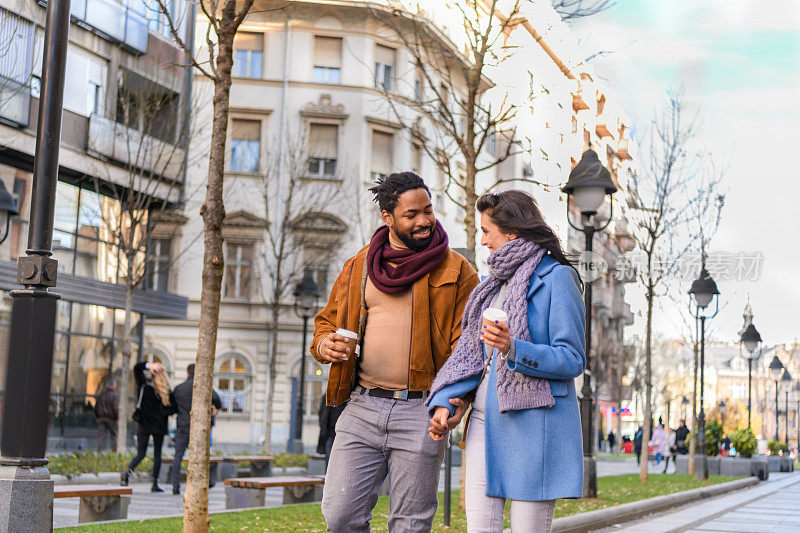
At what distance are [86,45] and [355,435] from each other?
24.7 m

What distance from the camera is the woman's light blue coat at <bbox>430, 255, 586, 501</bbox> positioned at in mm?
4203

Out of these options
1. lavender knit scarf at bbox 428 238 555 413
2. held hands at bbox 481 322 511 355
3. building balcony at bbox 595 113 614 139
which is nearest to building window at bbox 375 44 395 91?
lavender knit scarf at bbox 428 238 555 413

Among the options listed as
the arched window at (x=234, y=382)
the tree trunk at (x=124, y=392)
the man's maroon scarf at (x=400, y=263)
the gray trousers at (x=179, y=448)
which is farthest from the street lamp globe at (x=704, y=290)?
the man's maroon scarf at (x=400, y=263)

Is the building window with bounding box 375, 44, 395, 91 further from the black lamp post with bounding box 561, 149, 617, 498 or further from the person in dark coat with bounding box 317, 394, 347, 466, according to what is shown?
the black lamp post with bounding box 561, 149, 617, 498

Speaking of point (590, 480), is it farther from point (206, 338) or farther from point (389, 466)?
point (389, 466)

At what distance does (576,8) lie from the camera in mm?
12461

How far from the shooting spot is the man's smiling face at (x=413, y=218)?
16.1 feet

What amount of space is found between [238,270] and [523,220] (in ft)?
123

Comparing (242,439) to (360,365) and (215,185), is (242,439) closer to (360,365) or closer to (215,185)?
(215,185)

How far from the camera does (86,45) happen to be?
27.5 m

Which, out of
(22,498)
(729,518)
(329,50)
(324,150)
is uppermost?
(329,50)

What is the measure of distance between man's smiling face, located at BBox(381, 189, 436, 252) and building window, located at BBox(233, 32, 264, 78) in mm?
38717

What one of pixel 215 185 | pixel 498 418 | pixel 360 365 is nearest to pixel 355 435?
pixel 360 365

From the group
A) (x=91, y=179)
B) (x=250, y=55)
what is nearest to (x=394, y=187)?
(x=91, y=179)
